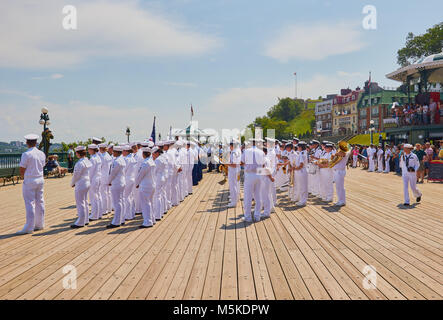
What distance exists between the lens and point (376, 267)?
520 cm

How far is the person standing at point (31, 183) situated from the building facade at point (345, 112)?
78363 mm

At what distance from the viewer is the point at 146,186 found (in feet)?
26.3

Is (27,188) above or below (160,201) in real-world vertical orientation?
above

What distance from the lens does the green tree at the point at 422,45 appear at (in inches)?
1959

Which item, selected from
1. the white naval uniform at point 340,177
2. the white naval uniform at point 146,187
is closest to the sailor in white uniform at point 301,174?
the white naval uniform at point 340,177

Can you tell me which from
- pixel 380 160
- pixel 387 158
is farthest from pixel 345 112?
pixel 387 158

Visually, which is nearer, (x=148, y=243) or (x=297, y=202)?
(x=148, y=243)

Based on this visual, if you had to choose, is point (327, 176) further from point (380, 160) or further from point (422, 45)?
point (422, 45)

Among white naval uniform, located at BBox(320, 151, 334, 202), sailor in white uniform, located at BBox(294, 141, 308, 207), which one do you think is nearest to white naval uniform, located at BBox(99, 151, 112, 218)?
sailor in white uniform, located at BBox(294, 141, 308, 207)

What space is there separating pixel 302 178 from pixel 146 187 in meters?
5.62

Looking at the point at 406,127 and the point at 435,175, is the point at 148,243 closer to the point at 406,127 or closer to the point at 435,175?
the point at 435,175

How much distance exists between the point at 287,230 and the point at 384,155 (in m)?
21.7

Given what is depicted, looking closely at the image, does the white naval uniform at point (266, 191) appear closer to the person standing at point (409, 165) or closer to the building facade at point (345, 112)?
the person standing at point (409, 165)

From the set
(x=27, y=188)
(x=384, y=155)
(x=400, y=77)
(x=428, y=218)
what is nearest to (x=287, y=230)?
(x=428, y=218)
